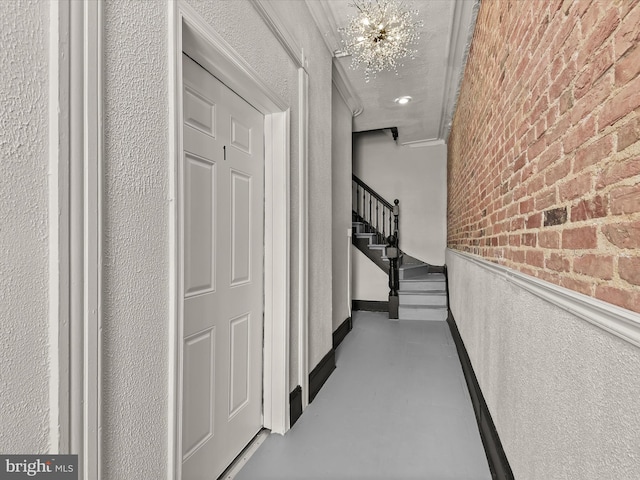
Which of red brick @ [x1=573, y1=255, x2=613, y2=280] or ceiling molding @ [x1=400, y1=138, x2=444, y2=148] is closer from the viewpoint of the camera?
red brick @ [x1=573, y1=255, x2=613, y2=280]

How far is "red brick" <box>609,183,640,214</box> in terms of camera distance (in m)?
0.69

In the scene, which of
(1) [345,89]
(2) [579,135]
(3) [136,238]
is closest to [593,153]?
(2) [579,135]

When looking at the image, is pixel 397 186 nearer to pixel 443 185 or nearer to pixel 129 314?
pixel 443 185

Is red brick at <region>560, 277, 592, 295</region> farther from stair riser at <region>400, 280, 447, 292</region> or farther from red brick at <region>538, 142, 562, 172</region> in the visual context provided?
stair riser at <region>400, 280, 447, 292</region>

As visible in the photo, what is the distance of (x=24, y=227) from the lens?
0.74 m

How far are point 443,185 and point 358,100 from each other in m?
2.80

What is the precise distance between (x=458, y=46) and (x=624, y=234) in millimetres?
3029

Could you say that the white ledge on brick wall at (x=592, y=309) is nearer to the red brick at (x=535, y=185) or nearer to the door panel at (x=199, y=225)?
the red brick at (x=535, y=185)

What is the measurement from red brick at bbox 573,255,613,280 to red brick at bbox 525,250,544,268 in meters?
0.28

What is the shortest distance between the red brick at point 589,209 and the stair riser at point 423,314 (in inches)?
171

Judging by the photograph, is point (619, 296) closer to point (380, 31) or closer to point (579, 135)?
point (579, 135)

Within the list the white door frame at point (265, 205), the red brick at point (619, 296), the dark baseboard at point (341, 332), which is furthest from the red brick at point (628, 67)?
the dark baseboard at point (341, 332)

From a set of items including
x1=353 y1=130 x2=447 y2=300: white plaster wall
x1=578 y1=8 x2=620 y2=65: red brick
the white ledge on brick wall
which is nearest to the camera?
the white ledge on brick wall

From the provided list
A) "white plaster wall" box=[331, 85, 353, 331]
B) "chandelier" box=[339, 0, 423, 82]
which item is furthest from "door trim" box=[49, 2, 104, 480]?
"white plaster wall" box=[331, 85, 353, 331]
